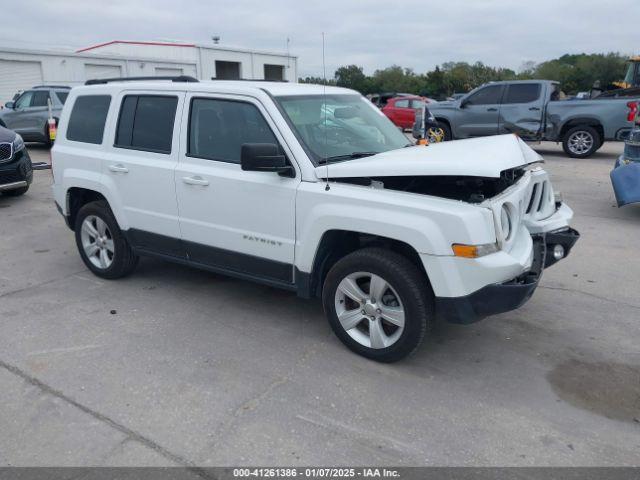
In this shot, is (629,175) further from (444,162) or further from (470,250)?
(470,250)

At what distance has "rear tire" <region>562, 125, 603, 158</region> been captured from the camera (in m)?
13.5

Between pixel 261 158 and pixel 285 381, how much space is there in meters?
1.48

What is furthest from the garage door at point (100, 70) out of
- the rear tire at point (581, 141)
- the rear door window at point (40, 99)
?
the rear tire at point (581, 141)

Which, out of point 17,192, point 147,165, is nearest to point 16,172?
point 17,192

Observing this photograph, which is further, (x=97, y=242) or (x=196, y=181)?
(x=97, y=242)

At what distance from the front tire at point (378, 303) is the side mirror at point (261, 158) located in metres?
0.80

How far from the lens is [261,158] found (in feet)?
12.1

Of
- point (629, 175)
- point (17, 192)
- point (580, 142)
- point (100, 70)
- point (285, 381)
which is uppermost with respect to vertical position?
point (100, 70)

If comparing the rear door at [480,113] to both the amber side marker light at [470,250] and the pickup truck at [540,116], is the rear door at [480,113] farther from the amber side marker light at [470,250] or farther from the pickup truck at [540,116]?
the amber side marker light at [470,250]

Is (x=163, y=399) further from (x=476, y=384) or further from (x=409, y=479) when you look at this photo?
(x=476, y=384)

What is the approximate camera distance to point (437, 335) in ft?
13.8

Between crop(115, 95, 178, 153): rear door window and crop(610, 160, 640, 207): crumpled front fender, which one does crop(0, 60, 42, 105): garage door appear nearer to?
crop(115, 95, 178, 153): rear door window

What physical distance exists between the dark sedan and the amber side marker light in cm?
793

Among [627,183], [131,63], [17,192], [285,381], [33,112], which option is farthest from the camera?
[131,63]
